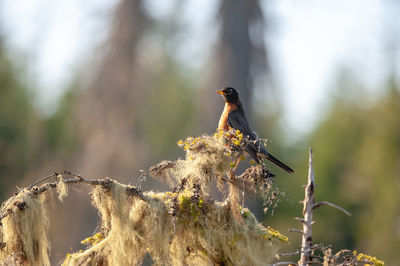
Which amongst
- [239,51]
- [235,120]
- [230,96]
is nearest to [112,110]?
[239,51]

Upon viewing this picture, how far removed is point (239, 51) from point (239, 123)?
26.9ft

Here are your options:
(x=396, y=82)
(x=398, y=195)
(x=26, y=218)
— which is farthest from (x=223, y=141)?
(x=396, y=82)

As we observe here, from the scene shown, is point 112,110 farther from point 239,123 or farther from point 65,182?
point 65,182

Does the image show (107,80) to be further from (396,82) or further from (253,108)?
(396,82)

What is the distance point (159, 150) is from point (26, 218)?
23.6 meters

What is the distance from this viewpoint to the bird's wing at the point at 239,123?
19.6 feet

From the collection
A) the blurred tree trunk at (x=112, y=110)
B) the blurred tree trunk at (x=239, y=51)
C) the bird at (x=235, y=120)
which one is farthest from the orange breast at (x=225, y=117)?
the blurred tree trunk at (x=112, y=110)

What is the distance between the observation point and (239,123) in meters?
6.12

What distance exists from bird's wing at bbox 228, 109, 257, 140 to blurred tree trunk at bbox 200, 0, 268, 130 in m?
7.22

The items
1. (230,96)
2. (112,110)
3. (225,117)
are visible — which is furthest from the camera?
(112,110)

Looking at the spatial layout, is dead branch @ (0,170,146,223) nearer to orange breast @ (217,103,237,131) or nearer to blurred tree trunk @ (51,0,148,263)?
orange breast @ (217,103,237,131)

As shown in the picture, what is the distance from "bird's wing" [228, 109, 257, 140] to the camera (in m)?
5.97

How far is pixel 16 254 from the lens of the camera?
11.1 ft

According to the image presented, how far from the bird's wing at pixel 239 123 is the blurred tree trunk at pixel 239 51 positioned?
722 centimetres
